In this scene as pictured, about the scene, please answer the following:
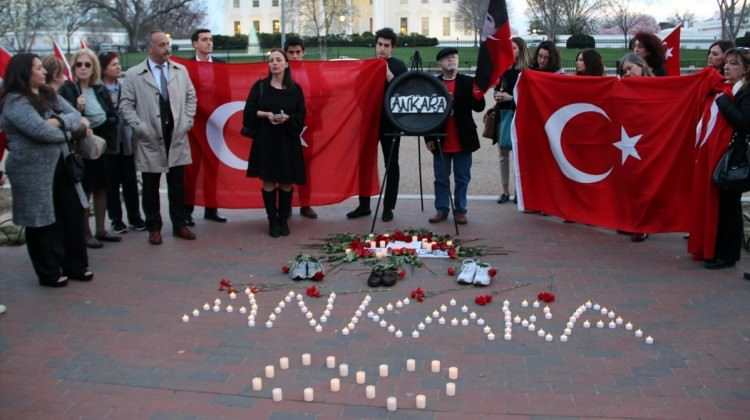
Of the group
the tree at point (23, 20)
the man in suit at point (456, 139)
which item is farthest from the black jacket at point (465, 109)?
the tree at point (23, 20)

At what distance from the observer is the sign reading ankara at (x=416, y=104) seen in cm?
802

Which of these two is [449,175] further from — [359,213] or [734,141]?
[734,141]

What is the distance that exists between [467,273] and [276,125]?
269 centimetres

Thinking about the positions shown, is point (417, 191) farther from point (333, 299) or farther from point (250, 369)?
point (250, 369)

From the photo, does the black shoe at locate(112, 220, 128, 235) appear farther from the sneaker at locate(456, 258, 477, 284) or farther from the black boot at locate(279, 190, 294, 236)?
the sneaker at locate(456, 258, 477, 284)

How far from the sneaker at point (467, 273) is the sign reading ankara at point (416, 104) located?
188cm

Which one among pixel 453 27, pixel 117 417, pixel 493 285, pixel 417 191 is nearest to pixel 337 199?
pixel 417 191

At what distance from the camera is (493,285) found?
6516 mm

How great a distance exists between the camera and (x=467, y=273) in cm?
656

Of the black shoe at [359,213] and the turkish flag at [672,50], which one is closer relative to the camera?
the black shoe at [359,213]

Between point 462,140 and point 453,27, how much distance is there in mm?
92613

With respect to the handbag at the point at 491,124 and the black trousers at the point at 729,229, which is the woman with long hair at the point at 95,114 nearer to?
the handbag at the point at 491,124

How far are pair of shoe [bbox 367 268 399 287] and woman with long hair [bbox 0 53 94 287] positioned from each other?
2.52m

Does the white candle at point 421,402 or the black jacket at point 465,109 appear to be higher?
the black jacket at point 465,109
